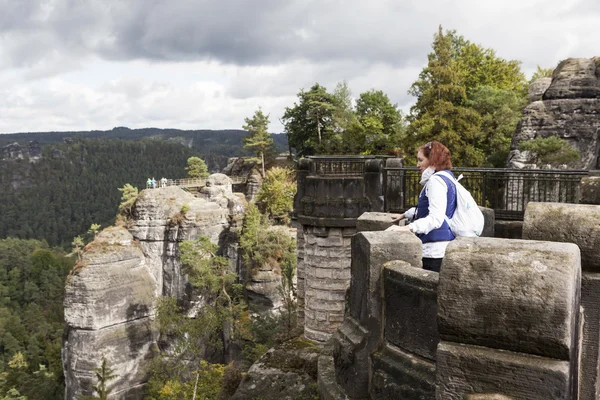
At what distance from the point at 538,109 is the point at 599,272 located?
911 inches

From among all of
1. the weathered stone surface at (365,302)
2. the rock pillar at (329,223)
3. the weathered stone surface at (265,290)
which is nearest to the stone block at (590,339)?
the weathered stone surface at (365,302)

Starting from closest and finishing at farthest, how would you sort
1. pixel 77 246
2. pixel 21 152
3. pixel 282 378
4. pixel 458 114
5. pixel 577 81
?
pixel 282 378 → pixel 577 81 → pixel 458 114 → pixel 77 246 → pixel 21 152

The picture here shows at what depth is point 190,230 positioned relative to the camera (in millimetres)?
31891

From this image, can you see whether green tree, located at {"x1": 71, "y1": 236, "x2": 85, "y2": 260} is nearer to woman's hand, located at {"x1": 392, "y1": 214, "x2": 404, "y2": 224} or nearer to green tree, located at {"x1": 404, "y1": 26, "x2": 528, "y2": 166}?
green tree, located at {"x1": 404, "y1": 26, "x2": 528, "y2": 166}

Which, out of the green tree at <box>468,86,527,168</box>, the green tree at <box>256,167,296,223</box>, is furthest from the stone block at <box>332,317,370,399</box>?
the green tree at <box>256,167,296,223</box>

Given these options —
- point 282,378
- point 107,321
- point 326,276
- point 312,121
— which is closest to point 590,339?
point 282,378

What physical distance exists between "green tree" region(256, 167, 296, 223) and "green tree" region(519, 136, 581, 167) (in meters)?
23.0

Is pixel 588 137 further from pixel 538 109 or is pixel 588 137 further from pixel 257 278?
pixel 257 278

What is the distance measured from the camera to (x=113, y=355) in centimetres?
2672

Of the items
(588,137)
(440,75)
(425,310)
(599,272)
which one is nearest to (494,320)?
(425,310)

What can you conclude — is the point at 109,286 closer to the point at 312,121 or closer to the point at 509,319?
the point at 312,121

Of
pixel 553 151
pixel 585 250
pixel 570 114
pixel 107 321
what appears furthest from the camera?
pixel 107 321

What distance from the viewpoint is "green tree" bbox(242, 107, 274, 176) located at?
4871 centimetres

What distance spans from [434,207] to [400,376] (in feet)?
4.36
